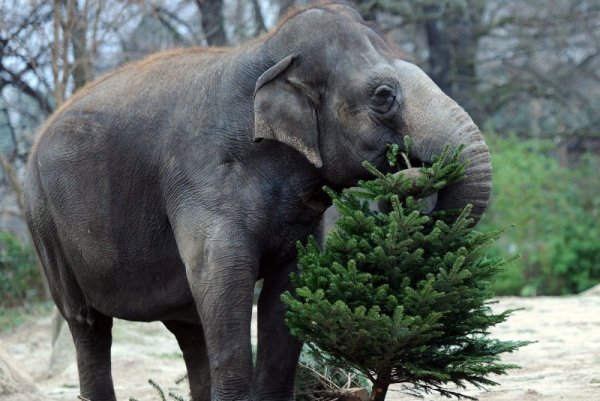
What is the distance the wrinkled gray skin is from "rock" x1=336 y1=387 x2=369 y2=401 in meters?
0.62

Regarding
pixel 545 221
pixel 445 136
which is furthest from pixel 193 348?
pixel 545 221

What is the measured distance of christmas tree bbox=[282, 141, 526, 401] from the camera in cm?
452

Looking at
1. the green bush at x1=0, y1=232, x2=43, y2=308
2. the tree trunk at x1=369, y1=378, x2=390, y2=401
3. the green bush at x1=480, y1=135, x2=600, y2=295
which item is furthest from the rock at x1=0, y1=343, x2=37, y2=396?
the green bush at x1=480, y1=135, x2=600, y2=295

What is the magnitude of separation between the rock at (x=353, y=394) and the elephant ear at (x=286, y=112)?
173 centimetres

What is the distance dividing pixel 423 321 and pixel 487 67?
2563 centimetres

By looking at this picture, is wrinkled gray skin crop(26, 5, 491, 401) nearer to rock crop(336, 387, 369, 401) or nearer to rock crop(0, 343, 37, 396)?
rock crop(336, 387, 369, 401)

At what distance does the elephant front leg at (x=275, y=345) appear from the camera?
18.0 feet

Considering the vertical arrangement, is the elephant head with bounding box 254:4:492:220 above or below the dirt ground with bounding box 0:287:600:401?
above

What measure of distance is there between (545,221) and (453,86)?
491 centimetres

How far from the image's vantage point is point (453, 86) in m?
22.3

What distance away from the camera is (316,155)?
5.01m

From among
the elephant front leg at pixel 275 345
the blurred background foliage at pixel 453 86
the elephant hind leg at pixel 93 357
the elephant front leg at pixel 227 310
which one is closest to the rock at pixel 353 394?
the elephant front leg at pixel 275 345

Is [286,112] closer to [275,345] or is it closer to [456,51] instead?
[275,345]

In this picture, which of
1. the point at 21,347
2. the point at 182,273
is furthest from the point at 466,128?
the point at 21,347
